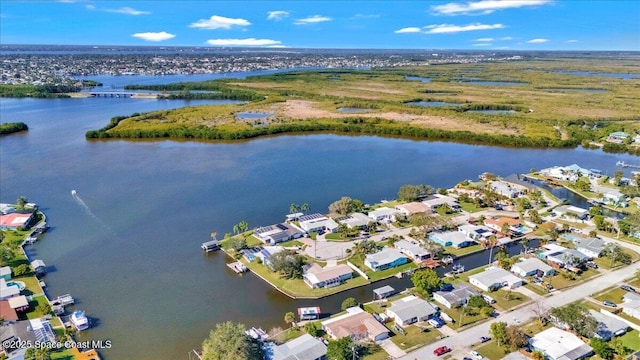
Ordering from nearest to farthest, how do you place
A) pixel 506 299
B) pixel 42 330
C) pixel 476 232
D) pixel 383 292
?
pixel 42 330 → pixel 506 299 → pixel 383 292 → pixel 476 232

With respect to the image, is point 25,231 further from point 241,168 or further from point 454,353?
point 454,353

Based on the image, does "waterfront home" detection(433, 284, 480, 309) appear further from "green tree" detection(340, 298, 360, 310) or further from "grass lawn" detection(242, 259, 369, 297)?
"green tree" detection(340, 298, 360, 310)

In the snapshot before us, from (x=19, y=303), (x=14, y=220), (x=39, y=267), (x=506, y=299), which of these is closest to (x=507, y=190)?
(x=506, y=299)

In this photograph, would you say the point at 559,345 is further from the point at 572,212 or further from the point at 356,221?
the point at 572,212

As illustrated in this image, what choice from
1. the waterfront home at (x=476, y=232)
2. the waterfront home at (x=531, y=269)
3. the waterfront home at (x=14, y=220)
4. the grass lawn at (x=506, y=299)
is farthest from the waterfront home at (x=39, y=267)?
the waterfront home at (x=531, y=269)

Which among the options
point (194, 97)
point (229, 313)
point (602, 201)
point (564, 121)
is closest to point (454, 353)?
point (229, 313)

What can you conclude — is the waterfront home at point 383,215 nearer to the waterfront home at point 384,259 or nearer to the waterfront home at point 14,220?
the waterfront home at point 384,259

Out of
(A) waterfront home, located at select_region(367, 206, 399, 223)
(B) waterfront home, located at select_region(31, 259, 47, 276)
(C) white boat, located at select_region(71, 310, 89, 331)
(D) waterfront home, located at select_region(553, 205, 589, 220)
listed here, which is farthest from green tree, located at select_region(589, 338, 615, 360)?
(B) waterfront home, located at select_region(31, 259, 47, 276)
